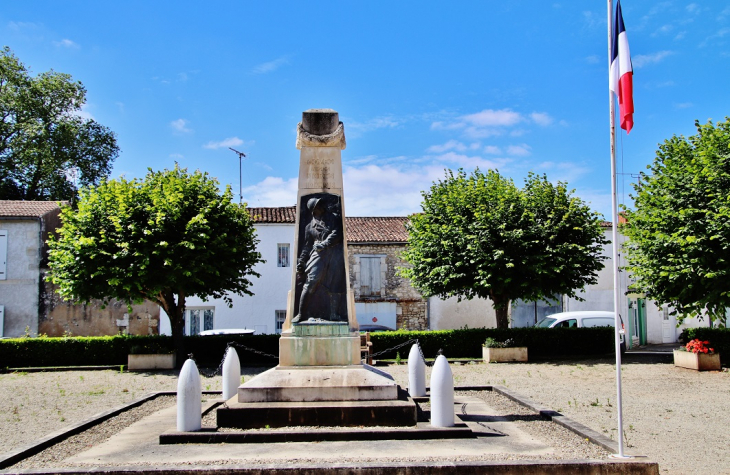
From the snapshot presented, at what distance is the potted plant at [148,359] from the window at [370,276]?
10809 millimetres

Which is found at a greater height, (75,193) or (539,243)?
(75,193)

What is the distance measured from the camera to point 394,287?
2688 centimetres

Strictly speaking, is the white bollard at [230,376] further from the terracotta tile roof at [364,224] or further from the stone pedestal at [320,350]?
the terracotta tile roof at [364,224]

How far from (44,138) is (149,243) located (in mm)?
20326

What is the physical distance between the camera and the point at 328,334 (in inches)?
326

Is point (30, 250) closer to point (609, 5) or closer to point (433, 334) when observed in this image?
point (433, 334)

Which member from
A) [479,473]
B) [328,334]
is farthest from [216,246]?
[479,473]

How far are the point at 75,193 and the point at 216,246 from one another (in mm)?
20444

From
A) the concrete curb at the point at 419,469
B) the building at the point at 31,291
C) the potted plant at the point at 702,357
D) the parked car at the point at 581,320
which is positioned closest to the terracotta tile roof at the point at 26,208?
the building at the point at 31,291

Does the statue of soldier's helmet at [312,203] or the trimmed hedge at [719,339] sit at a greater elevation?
the statue of soldier's helmet at [312,203]

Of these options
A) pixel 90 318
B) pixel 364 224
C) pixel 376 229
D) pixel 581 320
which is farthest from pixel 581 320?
pixel 90 318

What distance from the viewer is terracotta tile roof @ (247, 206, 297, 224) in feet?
87.9

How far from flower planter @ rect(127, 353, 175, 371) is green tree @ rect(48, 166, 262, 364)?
2.08ft

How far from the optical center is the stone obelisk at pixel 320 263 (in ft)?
27.0
